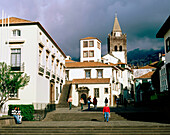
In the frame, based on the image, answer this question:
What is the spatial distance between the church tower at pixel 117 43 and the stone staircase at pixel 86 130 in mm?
87412

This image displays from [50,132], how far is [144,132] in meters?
6.24

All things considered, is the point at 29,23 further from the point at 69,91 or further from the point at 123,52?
the point at 123,52

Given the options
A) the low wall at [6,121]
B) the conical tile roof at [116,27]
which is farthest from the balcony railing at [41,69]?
the conical tile roof at [116,27]

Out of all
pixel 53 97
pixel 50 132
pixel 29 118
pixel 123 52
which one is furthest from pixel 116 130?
pixel 123 52

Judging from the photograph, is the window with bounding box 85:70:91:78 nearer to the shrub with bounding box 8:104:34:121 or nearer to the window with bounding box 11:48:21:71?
the window with bounding box 11:48:21:71

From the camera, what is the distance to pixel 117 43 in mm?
108250

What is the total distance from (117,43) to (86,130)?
92.7 meters

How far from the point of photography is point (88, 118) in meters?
25.4

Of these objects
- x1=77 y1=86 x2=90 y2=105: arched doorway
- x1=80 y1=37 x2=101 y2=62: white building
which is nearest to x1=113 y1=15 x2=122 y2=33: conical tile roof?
x1=80 y1=37 x2=101 y2=62: white building

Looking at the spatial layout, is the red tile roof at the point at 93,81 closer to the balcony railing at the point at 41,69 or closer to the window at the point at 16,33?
the balcony railing at the point at 41,69

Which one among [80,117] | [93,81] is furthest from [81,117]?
[93,81]

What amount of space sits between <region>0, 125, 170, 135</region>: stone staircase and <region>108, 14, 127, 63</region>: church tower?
8741 cm

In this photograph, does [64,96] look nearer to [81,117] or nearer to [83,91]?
[83,91]

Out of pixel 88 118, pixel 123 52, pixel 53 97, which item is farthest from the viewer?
pixel 123 52
